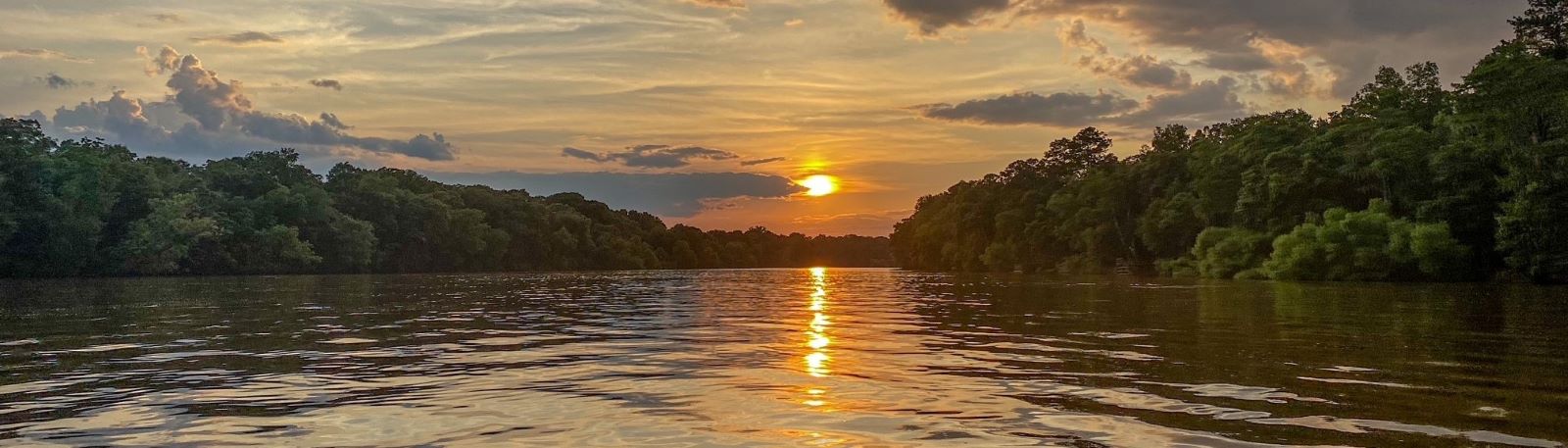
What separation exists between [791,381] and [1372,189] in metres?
78.8

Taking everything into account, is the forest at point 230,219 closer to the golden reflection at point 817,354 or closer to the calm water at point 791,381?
the calm water at point 791,381

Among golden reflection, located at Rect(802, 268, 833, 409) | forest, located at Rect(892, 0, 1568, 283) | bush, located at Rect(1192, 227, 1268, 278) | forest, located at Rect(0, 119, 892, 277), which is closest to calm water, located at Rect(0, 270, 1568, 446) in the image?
golden reflection, located at Rect(802, 268, 833, 409)

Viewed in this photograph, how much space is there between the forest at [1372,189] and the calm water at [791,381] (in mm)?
39551

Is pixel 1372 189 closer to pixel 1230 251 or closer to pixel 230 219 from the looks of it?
pixel 1230 251

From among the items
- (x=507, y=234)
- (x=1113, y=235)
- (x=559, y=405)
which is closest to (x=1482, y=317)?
(x=559, y=405)

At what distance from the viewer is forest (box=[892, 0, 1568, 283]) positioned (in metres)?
60.9

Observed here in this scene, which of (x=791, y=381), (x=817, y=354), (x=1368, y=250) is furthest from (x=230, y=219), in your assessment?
(x=791, y=381)

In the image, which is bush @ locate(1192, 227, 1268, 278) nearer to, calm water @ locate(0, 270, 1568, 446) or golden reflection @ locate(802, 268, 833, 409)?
calm water @ locate(0, 270, 1568, 446)

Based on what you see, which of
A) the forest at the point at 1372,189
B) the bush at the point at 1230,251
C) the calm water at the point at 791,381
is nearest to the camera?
the calm water at the point at 791,381

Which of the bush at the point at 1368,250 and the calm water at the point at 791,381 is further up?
the bush at the point at 1368,250

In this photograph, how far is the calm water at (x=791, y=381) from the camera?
1011 centimetres

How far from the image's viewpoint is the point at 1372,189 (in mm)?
80188

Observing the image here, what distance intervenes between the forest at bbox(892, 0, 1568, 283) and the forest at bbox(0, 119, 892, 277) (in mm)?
86757

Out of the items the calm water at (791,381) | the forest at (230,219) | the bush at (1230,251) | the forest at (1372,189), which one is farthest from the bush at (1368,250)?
the forest at (230,219)
